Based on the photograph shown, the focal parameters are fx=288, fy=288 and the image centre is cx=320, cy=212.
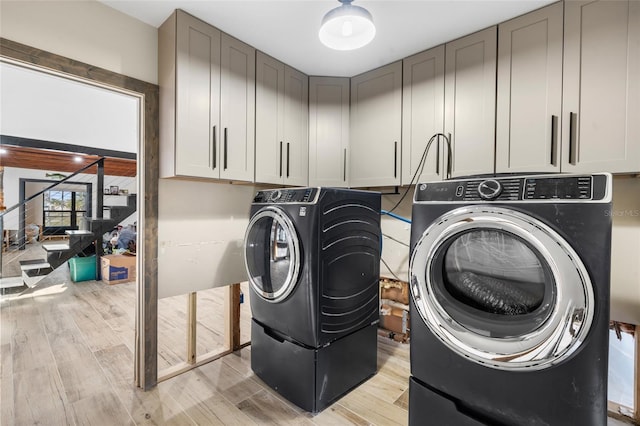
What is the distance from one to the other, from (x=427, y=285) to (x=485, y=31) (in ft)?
5.90

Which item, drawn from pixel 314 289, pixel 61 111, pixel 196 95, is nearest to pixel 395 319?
pixel 314 289

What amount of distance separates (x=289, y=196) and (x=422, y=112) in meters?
1.24

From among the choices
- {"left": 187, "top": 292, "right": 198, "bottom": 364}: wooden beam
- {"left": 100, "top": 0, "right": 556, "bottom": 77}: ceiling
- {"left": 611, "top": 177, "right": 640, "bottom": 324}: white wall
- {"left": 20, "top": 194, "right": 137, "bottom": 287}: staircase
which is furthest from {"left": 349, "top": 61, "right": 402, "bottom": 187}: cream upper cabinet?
{"left": 20, "top": 194, "right": 137, "bottom": 287}: staircase

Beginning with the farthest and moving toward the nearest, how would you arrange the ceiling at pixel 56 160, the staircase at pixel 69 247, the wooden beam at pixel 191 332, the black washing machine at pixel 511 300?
the ceiling at pixel 56 160 → the staircase at pixel 69 247 → the wooden beam at pixel 191 332 → the black washing machine at pixel 511 300

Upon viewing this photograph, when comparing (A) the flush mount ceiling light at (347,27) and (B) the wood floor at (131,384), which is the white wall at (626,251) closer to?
(B) the wood floor at (131,384)

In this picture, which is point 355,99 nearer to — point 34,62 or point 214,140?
point 214,140

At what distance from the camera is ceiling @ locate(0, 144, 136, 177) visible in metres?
4.57

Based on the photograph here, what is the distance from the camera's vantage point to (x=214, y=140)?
198 cm

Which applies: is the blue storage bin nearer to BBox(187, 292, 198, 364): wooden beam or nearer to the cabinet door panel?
BBox(187, 292, 198, 364): wooden beam

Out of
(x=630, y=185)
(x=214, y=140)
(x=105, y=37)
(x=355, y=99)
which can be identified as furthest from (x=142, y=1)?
(x=630, y=185)

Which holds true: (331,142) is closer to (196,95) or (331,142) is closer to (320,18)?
(320,18)

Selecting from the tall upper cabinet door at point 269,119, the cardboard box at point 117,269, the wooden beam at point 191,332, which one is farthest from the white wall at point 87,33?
the cardboard box at point 117,269

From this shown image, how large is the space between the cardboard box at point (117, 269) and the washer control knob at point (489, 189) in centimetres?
543

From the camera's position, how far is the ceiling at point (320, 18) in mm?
1729
